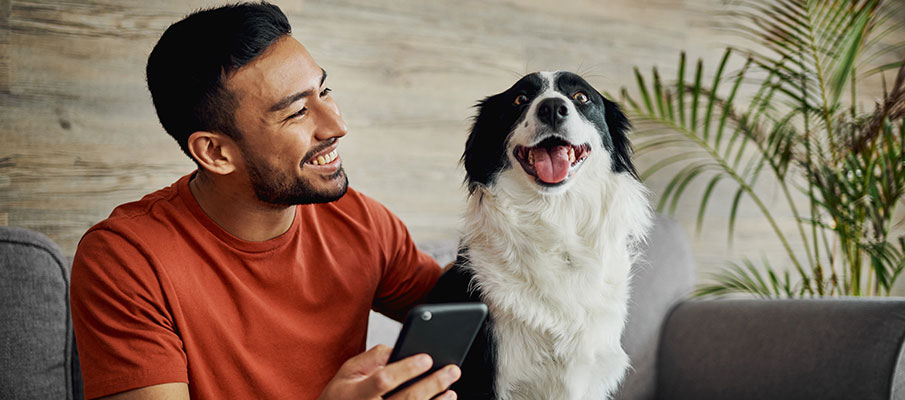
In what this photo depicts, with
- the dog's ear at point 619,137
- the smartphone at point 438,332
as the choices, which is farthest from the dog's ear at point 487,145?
the smartphone at point 438,332

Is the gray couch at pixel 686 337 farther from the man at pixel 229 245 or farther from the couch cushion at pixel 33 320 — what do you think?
the man at pixel 229 245

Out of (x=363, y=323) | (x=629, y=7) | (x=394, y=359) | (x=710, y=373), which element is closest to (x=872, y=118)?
(x=629, y=7)

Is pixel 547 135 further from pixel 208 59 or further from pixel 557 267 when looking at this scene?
pixel 208 59

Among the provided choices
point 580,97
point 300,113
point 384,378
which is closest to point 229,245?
point 300,113

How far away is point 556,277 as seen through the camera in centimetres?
124

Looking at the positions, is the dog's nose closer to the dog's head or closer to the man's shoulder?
the dog's head

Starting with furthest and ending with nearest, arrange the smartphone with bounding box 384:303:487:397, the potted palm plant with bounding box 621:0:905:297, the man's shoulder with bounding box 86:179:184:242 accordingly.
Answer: the potted palm plant with bounding box 621:0:905:297 → the man's shoulder with bounding box 86:179:184:242 → the smartphone with bounding box 384:303:487:397

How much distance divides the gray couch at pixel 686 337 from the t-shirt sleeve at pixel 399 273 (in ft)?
0.71

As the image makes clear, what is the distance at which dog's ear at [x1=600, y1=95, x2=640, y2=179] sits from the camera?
1.39 metres

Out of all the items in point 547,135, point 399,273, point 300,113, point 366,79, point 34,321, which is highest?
point 547,135

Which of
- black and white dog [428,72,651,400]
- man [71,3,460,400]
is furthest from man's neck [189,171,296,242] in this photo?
black and white dog [428,72,651,400]

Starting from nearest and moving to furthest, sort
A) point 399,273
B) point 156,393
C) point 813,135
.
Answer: point 156,393 < point 399,273 < point 813,135

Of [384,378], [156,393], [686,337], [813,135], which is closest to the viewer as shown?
[384,378]

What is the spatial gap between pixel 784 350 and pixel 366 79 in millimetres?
1488
